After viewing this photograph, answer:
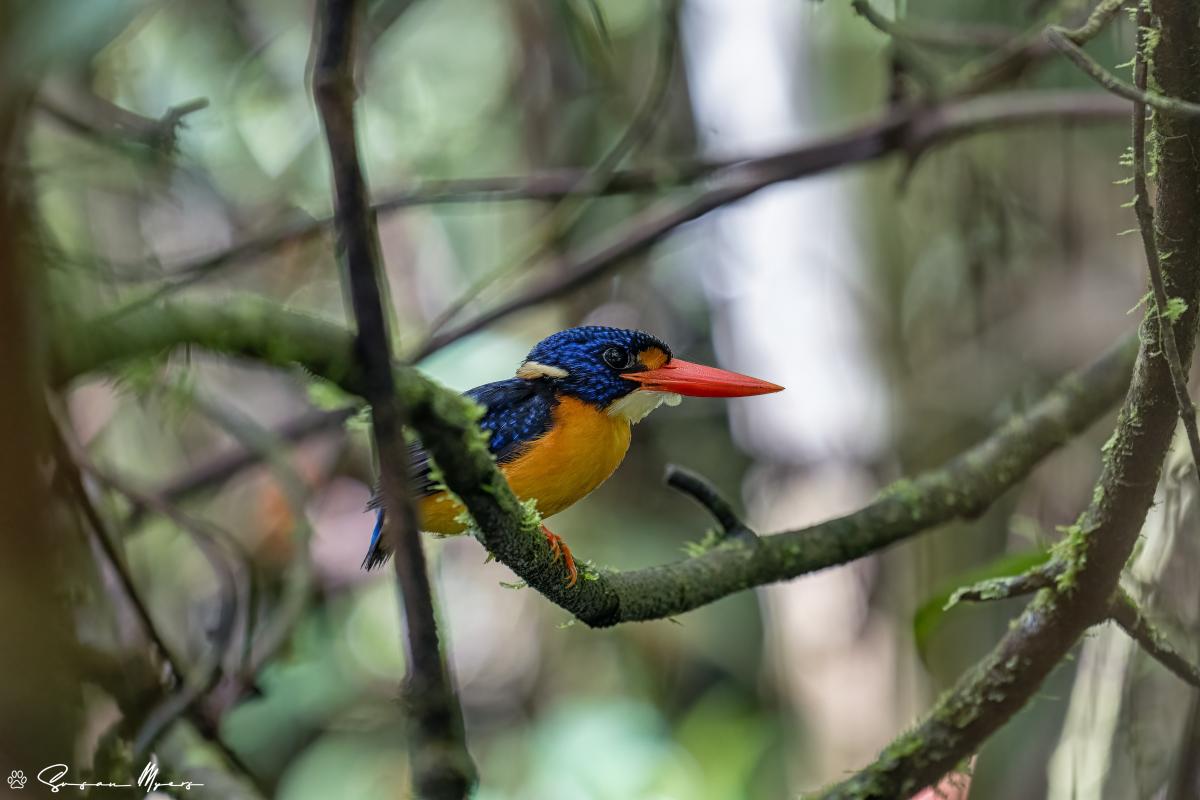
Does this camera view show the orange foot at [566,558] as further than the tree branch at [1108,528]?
Yes

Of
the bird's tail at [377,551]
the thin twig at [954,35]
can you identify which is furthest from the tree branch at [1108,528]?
the thin twig at [954,35]

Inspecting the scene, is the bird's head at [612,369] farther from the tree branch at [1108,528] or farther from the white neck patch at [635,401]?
the tree branch at [1108,528]

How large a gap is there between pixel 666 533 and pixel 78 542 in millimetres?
3122

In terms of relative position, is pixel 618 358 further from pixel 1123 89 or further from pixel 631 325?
pixel 631 325

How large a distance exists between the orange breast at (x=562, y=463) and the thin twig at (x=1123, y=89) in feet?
3.48

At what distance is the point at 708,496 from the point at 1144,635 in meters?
0.71

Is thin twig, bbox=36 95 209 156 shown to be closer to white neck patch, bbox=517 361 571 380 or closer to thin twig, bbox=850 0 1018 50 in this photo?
white neck patch, bbox=517 361 571 380

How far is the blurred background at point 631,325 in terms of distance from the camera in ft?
11.2

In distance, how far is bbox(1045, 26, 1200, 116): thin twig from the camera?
1063 millimetres

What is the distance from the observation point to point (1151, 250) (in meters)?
1.12

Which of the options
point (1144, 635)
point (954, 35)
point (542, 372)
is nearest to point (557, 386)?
point (542, 372)

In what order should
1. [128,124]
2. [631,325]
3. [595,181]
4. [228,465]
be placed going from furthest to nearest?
[631,325] → [228,465] → [595,181] → [128,124]

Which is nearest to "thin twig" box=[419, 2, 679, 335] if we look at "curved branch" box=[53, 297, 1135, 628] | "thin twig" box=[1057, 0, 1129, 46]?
"curved branch" box=[53, 297, 1135, 628]

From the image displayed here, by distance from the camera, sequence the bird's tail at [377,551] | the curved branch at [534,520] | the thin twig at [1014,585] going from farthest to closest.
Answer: the bird's tail at [377,551]
the thin twig at [1014,585]
the curved branch at [534,520]
